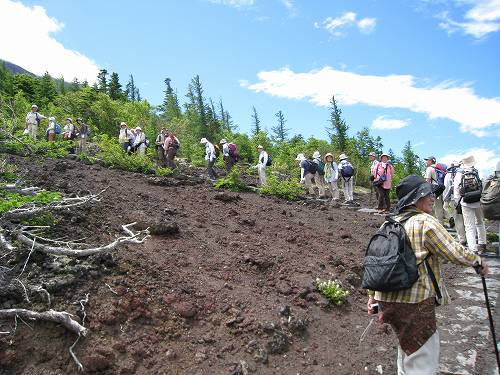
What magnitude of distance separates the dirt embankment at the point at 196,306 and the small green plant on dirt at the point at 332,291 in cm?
15

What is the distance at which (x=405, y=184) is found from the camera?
3510mm

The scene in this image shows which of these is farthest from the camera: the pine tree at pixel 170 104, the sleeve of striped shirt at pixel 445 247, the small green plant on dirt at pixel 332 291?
the pine tree at pixel 170 104

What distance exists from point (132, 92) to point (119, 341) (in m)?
90.5

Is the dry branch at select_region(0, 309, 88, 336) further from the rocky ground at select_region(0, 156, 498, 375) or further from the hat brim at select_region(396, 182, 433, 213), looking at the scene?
the hat brim at select_region(396, 182, 433, 213)

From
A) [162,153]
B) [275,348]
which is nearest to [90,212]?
[275,348]

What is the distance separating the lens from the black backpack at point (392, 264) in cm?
309

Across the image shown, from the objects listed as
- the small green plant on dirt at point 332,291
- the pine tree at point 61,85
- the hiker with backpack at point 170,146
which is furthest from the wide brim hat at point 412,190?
the pine tree at point 61,85

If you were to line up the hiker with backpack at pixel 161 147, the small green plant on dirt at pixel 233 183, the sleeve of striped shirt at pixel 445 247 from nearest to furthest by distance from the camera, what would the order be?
the sleeve of striped shirt at pixel 445 247
the small green plant on dirt at pixel 233 183
the hiker with backpack at pixel 161 147

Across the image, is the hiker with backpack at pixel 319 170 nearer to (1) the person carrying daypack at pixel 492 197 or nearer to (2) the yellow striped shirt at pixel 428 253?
(1) the person carrying daypack at pixel 492 197

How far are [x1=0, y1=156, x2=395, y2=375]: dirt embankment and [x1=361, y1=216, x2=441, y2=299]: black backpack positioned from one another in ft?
5.86

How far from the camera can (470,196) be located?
288 inches

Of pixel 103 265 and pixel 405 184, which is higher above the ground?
pixel 405 184

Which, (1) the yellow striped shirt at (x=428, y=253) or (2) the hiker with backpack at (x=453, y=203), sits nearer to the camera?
(1) the yellow striped shirt at (x=428, y=253)

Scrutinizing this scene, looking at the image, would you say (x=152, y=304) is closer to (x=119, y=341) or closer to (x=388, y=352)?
(x=119, y=341)
